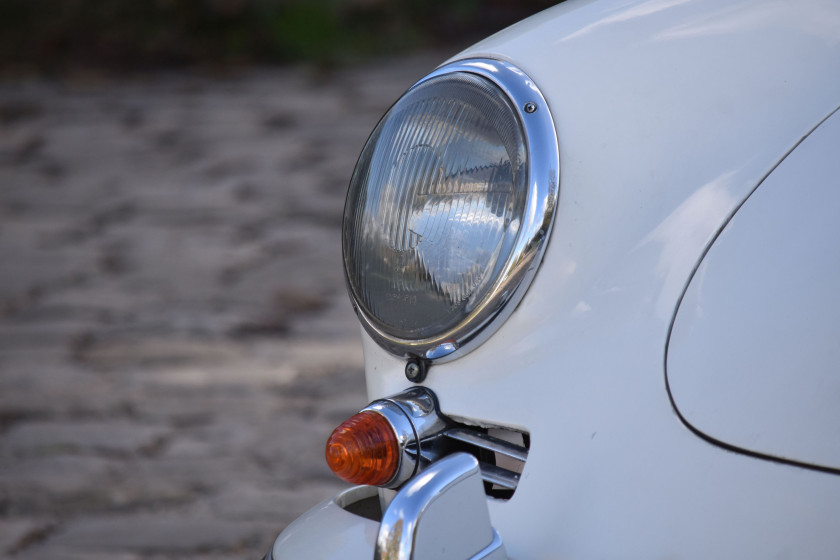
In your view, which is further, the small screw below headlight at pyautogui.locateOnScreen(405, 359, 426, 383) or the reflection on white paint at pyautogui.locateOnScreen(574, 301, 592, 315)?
the small screw below headlight at pyautogui.locateOnScreen(405, 359, 426, 383)

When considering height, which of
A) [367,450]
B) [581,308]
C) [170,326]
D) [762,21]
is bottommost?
[170,326]

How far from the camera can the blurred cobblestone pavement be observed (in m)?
2.43

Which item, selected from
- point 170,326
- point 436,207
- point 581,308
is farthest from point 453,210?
point 170,326

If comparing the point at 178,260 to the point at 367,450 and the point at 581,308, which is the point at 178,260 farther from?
the point at 581,308

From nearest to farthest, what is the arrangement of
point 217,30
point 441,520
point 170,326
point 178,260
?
point 441,520 → point 170,326 → point 178,260 → point 217,30

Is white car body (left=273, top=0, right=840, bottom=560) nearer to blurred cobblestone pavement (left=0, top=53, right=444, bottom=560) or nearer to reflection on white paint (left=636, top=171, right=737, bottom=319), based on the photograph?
reflection on white paint (left=636, top=171, right=737, bottom=319)

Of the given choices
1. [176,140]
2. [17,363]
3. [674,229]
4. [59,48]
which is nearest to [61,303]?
[17,363]

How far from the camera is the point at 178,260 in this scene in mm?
4148

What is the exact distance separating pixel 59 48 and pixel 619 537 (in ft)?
26.8

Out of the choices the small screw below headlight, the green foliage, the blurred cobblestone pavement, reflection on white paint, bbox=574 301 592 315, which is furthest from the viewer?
the green foliage

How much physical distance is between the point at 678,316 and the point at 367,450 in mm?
388

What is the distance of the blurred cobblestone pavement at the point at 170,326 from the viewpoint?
2.43 metres

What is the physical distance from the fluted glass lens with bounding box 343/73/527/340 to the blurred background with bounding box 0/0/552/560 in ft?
4.15

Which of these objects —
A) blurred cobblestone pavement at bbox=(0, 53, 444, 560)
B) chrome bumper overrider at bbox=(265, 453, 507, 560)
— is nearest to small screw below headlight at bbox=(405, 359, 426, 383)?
chrome bumper overrider at bbox=(265, 453, 507, 560)
